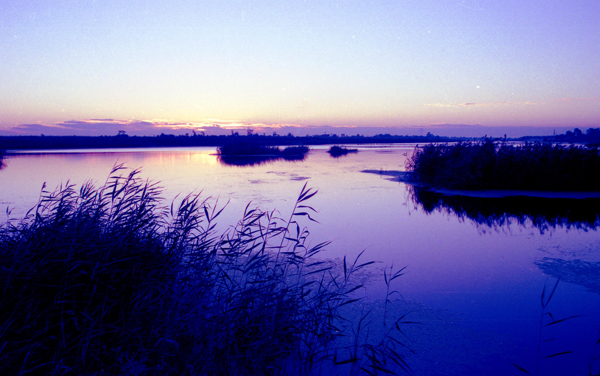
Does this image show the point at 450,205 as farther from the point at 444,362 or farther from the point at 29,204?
the point at 29,204

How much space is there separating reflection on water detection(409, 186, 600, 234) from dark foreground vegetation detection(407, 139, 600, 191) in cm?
178

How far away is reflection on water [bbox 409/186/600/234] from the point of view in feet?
29.7

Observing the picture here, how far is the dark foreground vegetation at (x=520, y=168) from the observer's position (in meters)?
13.5

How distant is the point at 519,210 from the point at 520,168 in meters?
4.39

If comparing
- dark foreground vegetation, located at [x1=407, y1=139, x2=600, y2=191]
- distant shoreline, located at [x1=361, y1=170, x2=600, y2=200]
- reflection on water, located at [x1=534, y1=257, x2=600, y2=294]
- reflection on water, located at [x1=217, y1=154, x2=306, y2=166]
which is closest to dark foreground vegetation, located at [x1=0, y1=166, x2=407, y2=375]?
reflection on water, located at [x1=534, y1=257, x2=600, y2=294]

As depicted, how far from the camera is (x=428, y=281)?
5.59 meters

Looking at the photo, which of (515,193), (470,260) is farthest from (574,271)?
(515,193)

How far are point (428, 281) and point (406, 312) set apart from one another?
1217mm

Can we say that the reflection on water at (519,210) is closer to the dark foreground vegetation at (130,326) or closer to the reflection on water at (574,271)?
the reflection on water at (574,271)

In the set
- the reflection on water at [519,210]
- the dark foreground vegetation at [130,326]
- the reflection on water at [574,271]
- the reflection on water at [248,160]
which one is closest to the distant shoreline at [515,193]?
the reflection on water at [519,210]

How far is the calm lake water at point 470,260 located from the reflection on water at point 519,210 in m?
0.03

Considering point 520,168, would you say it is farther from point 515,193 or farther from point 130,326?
point 130,326

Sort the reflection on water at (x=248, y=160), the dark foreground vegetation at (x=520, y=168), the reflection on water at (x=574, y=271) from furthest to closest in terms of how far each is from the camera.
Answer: the reflection on water at (x=248, y=160)
the dark foreground vegetation at (x=520, y=168)
the reflection on water at (x=574, y=271)

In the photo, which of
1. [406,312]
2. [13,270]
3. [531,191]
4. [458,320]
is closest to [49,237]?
[13,270]
